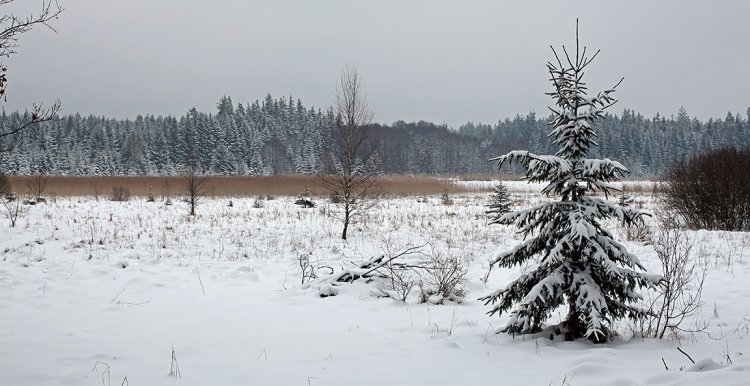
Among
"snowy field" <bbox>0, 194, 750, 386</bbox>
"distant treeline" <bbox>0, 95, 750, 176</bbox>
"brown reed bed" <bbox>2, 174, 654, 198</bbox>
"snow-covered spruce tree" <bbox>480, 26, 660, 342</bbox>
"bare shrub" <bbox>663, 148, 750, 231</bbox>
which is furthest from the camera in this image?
"distant treeline" <bbox>0, 95, 750, 176</bbox>

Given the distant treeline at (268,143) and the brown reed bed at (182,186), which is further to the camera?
the distant treeline at (268,143)

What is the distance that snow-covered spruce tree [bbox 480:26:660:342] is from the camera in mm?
4410

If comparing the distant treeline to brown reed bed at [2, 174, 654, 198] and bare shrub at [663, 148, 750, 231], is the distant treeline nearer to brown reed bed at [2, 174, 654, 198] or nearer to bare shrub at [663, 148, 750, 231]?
brown reed bed at [2, 174, 654, 198]

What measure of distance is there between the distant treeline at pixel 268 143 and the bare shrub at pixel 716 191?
39967mm

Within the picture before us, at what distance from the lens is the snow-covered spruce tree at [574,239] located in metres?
4.41

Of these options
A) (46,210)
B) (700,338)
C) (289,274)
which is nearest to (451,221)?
(289,274)

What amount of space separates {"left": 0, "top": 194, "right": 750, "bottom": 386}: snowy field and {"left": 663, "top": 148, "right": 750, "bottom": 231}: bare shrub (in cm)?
265

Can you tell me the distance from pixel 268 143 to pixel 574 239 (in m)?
87.6

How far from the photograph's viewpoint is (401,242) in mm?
12023

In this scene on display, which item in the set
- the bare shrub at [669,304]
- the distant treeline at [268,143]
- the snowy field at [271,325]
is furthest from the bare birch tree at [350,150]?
the distant treeline at [268,143]

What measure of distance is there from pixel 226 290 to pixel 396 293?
9.67ft

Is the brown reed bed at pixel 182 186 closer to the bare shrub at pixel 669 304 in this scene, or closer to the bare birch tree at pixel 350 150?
the bare birch tree at pixel 350 150

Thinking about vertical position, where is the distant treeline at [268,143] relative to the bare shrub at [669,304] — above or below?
above

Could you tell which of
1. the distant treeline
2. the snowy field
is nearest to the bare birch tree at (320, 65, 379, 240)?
the snowy field
